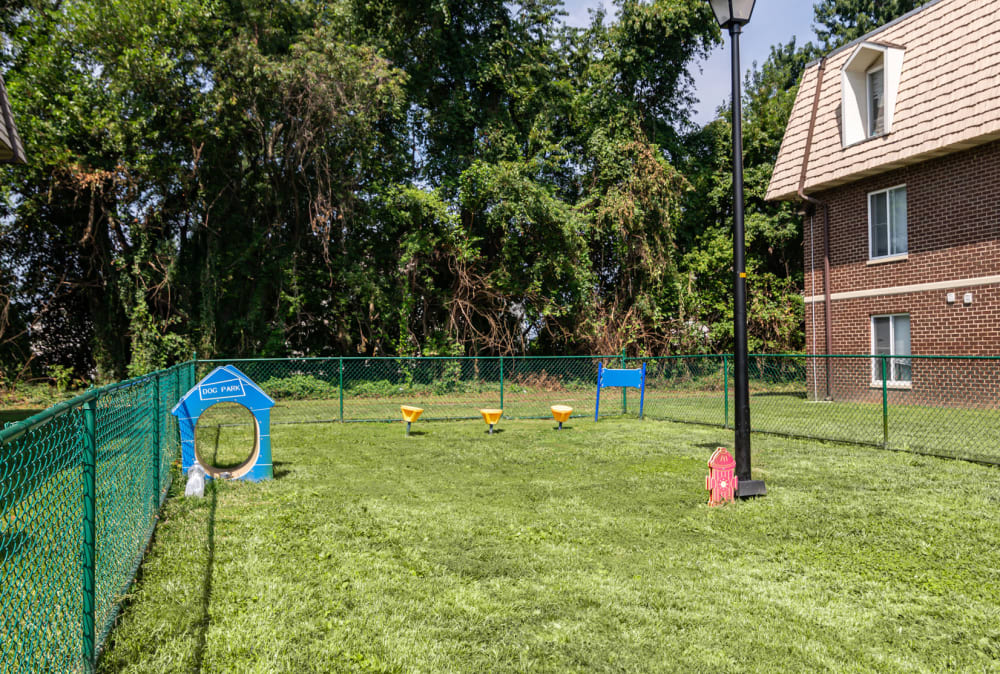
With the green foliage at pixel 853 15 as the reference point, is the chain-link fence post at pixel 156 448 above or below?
below

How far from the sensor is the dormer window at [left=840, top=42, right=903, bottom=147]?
14.6 metres

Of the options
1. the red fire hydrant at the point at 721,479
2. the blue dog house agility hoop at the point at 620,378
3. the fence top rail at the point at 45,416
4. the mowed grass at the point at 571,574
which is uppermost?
the fence top rail at the point at 45,416

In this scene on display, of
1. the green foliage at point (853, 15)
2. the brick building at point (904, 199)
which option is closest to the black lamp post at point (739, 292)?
the brick building at point (904, 199)

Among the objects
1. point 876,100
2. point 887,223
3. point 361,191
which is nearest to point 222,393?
point 361,191

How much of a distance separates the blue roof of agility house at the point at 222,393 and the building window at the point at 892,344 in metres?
13.1

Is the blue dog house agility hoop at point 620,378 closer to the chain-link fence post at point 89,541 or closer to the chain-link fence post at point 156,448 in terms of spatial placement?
the chain-link fence post at point 156,448

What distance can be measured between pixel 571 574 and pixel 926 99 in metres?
14.6

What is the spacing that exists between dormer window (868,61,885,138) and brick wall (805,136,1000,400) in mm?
1293

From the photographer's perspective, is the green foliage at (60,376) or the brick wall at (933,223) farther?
the green foliage at (60,376)

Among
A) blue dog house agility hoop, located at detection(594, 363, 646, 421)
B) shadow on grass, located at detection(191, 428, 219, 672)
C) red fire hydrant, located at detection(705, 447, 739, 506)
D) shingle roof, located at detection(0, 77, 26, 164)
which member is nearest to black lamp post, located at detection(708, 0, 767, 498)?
red fire hydrant, located at detection(705, 447, 739, 506)

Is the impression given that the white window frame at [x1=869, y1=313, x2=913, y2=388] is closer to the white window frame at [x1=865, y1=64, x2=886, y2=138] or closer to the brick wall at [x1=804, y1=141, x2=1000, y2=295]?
the brick wall at [x1=804, y1=141, x2=1000, y2=295]

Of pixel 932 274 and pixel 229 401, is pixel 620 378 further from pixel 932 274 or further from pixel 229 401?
pixel 229 401

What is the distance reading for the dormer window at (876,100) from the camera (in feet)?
49.1

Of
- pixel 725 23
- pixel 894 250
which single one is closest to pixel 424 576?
pixel 725 23
